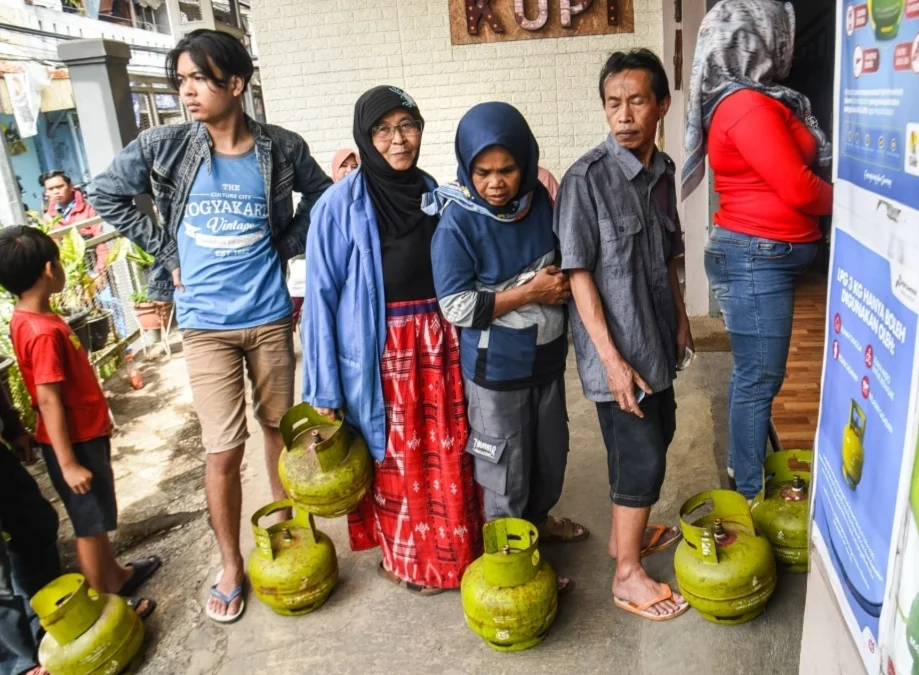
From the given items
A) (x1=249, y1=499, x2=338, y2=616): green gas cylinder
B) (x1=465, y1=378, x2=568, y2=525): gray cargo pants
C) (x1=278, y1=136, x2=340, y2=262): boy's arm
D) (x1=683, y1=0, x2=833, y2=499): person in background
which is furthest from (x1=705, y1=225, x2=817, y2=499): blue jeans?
(x1=249, y1=499, x2=338, y2=616): green gas cylinder

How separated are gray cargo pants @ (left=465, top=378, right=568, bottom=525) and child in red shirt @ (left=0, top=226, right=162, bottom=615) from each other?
4.31 ft

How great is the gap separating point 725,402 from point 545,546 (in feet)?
5.18

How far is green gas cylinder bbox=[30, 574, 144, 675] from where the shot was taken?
2254 millimetres

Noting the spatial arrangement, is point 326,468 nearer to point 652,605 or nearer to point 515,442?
point 515,442

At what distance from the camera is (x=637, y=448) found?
2.28m

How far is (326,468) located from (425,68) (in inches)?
169

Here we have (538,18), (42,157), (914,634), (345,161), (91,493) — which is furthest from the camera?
(42,157)

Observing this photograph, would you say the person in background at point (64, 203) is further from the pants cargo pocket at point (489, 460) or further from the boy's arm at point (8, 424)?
the pants cargo pocket at point (489, 460)

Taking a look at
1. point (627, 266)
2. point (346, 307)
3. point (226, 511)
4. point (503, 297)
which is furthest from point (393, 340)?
point (226, 511)

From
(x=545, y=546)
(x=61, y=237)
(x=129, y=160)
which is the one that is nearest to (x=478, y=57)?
(x=61, y=237)

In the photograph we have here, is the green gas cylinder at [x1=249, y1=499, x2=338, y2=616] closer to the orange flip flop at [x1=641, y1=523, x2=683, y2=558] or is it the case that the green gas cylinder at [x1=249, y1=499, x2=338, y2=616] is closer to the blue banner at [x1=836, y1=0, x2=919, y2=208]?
the orange flip flop at [x1=641, y1=523, x2=683, y2=558]

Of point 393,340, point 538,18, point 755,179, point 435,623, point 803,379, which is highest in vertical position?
point 538,18

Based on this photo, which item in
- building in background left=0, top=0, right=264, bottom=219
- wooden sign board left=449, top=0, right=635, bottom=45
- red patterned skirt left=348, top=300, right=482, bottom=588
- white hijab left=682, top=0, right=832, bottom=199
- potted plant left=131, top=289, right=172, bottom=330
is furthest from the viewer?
building in background left=0, top=0, right=264, bottom=219

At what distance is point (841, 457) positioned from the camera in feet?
4.26
